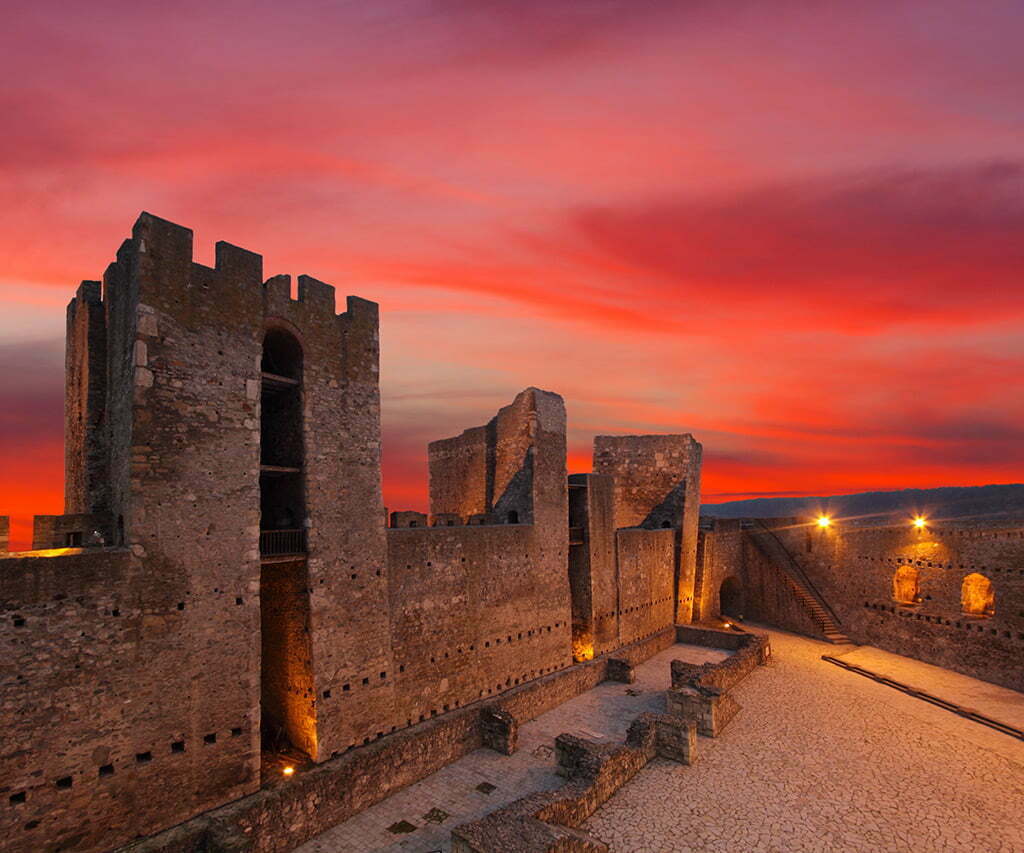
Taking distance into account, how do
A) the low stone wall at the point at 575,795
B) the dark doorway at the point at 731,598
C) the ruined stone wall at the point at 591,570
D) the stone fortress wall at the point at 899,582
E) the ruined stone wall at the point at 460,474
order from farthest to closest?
the dark doorway at the point at 731,598, the ruined stone wall at the point at 460,474, the ruined stone wall at the point at 591,570, the stone fortress wall at the point at 899,582, the low stone wall at the point at 575,795

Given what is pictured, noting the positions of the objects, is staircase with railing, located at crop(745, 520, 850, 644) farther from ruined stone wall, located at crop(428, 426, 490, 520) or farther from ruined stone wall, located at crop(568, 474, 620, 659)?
ruined stone wall, located at crop(428, 426, 490, 520)

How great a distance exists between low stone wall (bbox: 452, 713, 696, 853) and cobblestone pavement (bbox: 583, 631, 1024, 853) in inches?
14.2

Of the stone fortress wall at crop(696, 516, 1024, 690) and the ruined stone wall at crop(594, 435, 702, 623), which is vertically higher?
the ruined stone wall at crop(594, 435, 702, 623)

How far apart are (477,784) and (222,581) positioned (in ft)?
24.0

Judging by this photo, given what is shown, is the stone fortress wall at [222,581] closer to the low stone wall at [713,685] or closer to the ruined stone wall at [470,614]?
the ruined stone wall at [470,614]

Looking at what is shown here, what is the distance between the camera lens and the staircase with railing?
27.0 metres

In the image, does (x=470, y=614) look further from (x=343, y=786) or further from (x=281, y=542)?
(x=281, y=542)

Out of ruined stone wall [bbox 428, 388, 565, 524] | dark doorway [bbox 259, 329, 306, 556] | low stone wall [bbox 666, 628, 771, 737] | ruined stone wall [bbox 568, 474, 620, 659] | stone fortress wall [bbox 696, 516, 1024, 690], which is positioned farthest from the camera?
ruined stone wall [bbox 568, 474, 620, 659]

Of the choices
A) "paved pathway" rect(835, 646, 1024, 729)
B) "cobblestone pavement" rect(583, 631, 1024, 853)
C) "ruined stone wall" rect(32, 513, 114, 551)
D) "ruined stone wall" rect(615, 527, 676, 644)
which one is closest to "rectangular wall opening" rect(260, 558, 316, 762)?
"ruined stone wall" rect(32, 513, 114, 551)

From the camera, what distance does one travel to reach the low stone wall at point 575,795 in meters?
9.33

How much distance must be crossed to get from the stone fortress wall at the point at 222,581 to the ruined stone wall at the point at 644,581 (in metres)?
6.11

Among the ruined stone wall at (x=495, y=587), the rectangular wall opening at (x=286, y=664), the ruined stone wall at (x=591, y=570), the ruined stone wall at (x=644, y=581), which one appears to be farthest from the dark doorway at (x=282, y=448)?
the ruined stone wall at (x=644, y=581)

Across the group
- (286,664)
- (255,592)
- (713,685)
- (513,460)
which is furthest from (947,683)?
(255,592)

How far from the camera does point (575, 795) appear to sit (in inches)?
448
